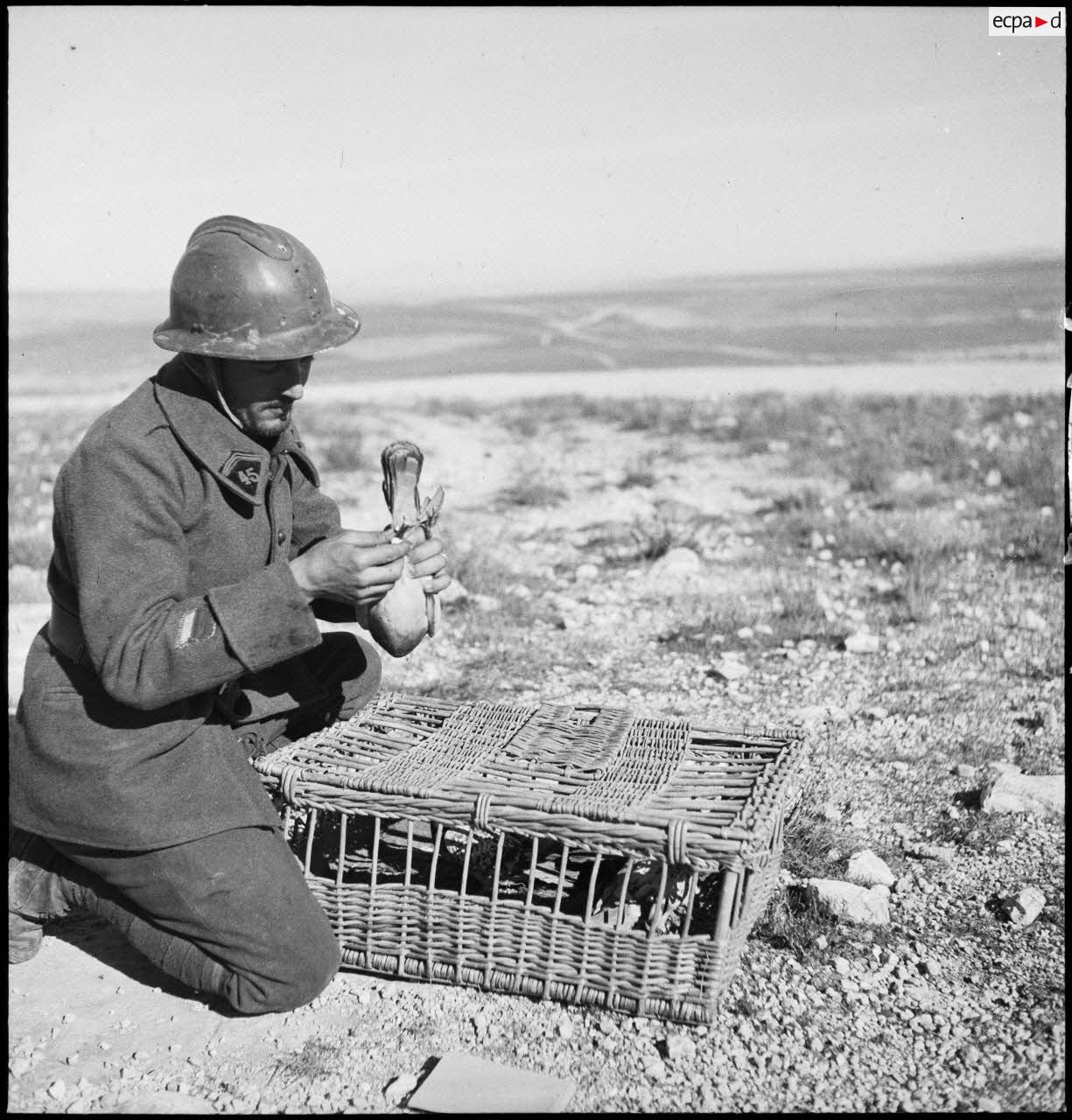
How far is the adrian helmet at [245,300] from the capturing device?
9.54 ft

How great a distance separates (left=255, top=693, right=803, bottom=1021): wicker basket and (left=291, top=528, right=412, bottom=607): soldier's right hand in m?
0.44

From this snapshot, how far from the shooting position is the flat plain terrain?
2.72 metres

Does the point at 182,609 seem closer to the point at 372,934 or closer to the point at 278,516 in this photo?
the point at 278,516

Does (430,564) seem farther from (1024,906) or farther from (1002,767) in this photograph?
(1002,767)

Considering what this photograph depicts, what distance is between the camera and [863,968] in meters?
3.06

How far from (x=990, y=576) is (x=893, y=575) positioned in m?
0.45

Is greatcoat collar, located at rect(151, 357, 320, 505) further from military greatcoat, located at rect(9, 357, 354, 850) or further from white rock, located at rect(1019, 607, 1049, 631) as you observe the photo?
white rock, located at rect(1019, 607, 1049, 631)

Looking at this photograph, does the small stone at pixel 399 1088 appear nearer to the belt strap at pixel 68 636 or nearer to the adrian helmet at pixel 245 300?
the belt strap at pixel 68 636

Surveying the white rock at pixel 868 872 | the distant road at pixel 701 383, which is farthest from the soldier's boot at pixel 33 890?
the distant road at pixel 701 383

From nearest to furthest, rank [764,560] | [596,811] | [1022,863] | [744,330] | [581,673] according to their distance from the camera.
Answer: [596,811]
[1022,863]
[581,673]
[764,560]
[744,330]

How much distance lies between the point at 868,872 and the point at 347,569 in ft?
5.39

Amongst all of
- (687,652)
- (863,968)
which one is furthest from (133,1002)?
(687,652)

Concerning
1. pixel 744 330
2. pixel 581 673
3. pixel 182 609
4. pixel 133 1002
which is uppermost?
pixel 744 330

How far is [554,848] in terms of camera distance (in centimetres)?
341
